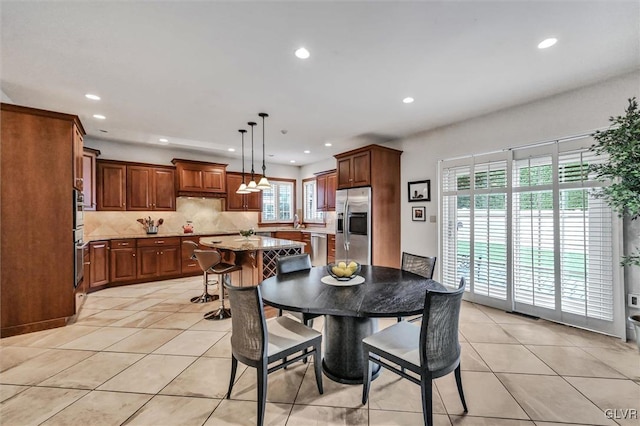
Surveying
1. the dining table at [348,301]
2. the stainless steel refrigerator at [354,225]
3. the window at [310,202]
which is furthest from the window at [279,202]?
the dining table at [348,301]

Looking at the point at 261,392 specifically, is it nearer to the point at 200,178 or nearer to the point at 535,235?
the point at 535,235

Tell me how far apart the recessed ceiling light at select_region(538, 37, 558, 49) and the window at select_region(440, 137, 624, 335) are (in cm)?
141

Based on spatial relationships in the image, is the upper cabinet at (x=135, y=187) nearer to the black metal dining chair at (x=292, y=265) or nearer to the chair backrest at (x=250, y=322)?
the black metal dining chair at (x=292, y=265)

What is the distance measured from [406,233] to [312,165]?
139 inches

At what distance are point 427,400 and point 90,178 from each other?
18.9 feet

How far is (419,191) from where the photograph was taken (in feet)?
15.2

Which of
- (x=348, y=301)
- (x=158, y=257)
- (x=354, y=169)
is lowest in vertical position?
(x=158, y=257)

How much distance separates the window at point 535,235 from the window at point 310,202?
144 inches

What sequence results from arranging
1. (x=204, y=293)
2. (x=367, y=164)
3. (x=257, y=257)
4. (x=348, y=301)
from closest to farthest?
1. (x=348, y=301)
2. (x=257, y=257)
3. (x=204, y=293)
4. (x=367, y=164)

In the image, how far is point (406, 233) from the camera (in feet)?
15.9

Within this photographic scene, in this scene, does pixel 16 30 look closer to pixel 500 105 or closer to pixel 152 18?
pixel 152 18

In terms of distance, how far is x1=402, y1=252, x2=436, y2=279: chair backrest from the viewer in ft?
8.92

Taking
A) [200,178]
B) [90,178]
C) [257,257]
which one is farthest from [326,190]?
[90,178]

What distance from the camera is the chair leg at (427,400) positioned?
156 centimetres
